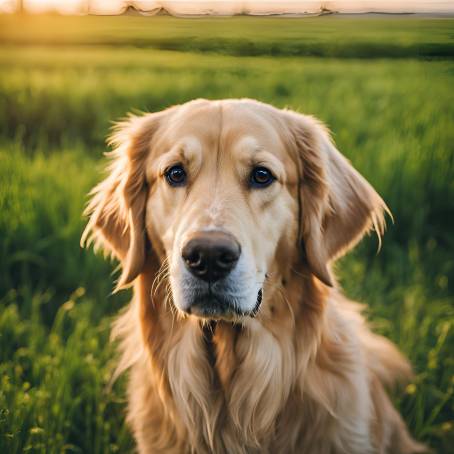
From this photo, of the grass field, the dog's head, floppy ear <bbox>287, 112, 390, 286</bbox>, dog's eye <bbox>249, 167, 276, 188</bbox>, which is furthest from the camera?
the grass field

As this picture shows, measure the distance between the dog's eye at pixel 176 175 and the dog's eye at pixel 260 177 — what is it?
0.31m

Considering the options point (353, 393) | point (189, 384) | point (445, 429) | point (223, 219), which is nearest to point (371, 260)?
point (445, 429)

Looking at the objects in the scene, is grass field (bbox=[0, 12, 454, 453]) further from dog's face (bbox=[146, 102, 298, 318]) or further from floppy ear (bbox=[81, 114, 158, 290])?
dog's face (bbox=[146, 102, 298, 318])

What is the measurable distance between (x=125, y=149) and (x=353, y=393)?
1616 mm

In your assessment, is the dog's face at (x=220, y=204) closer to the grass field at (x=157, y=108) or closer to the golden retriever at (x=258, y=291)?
the golden retriever at (x=258, y=291)

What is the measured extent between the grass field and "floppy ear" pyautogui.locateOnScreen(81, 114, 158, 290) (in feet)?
2.01

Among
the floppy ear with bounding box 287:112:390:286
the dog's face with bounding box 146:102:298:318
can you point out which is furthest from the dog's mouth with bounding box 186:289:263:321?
the floppy ear with bounding box 287:112:390:286

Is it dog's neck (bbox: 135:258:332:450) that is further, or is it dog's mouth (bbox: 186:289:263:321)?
dog's neck (bbox: 135:258:332:450)

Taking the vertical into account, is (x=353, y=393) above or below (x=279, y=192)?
below

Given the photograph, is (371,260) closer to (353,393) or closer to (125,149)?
(353,393)

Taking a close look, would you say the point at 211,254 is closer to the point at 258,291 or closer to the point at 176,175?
the point at 258,291

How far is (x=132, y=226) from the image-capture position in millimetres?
2742

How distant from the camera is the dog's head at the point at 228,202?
223 centimetres

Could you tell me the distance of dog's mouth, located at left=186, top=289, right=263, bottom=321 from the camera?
2.24m
